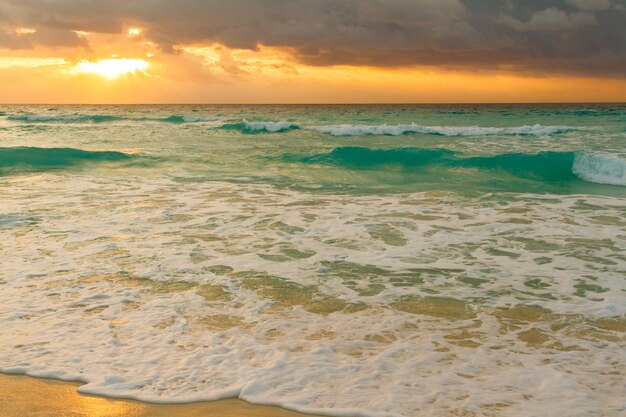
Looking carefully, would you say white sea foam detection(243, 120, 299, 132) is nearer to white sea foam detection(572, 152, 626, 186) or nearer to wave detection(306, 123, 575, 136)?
wave detection(306, 123, 575, 136)

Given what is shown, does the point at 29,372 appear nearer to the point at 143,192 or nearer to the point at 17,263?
the point at 17,263

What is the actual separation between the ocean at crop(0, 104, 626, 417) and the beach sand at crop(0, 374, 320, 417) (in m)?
0.09

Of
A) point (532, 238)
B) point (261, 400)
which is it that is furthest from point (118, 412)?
point (532, 238)

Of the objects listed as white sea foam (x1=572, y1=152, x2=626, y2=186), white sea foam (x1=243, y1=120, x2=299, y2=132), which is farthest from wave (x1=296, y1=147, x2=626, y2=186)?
white sea foam (x1=243, y1=120, x2=299, y2=132)

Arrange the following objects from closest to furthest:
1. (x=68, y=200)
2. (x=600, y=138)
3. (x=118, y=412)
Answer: (x=118, y=412)
(x=68, y=200)
(x=600, y=138)

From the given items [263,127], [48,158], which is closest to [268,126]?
[263,127]

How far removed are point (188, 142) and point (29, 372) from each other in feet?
79.6

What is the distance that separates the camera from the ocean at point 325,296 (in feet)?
12.5

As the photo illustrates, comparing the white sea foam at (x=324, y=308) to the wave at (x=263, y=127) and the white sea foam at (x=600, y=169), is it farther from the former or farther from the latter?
the wave at (x=263, y=127)

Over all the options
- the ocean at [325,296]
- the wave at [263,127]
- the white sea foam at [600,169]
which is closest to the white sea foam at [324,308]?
the ocean at [325,296]

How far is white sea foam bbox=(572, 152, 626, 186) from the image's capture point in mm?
15915

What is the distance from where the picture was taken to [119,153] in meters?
21.4

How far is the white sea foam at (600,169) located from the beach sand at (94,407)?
563 inches

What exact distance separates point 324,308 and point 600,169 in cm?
1466
